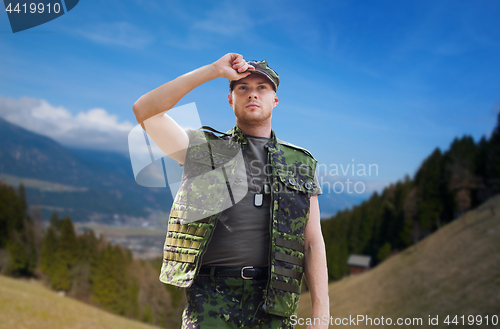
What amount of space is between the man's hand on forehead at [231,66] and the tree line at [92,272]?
126 ft

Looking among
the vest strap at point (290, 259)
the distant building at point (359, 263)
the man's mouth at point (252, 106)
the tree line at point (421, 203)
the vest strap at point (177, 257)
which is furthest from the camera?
the distant building at point (359, 263)

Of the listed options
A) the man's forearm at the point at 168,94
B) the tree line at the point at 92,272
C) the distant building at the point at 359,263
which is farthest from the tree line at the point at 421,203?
the man's forearm at the point at 168,94

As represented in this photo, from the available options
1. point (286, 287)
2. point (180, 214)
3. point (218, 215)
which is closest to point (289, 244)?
point (286, 287)

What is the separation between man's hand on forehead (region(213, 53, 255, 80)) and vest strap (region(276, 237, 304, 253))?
1522 mm

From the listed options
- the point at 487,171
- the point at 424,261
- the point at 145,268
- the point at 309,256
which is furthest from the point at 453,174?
the point at 309,256

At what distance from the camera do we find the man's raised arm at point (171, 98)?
2.84m

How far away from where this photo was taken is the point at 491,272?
31.8m

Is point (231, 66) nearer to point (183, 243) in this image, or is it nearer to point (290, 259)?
point (183, 243)

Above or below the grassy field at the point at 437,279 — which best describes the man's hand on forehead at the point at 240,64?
above

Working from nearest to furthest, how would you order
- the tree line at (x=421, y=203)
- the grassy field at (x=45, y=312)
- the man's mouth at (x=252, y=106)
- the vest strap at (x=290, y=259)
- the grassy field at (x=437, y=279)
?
the vest strap at (x=290, y=259), the man's mouth at (x=252, y=106), the grassy field at (x=45, y=312), the grassy field at (x=437, y=279), the tree line at (x=421, y=203)

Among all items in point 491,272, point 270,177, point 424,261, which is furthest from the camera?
point 424,261

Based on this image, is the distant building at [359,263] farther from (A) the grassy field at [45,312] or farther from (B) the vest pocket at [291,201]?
A: (B) the vest pocket at [291,201]

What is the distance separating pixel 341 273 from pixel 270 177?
42.5 m

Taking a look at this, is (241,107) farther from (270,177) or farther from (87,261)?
(87,261)
